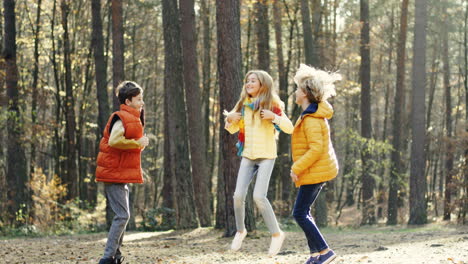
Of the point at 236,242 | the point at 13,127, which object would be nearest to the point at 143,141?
the point at 236,242

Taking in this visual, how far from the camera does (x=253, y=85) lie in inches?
292

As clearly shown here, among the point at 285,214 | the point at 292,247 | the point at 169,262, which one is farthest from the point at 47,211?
the point at 169,262

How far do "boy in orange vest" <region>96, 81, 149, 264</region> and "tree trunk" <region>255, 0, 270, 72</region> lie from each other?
15.3 m

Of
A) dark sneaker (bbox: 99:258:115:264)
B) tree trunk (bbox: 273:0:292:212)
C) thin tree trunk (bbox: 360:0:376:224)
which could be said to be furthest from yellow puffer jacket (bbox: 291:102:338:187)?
thin tree trunk (bbox: 360:0:376:224)

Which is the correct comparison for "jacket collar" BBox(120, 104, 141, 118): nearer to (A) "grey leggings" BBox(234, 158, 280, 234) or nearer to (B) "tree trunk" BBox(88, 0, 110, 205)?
(A) "grey leggings" BBox(234, 158, 280, 234)

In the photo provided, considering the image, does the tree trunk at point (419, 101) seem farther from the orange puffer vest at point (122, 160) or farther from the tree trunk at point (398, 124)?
the orange puffer vest at point (122, 160)

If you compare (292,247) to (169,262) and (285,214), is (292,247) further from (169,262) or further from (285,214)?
(285,214)

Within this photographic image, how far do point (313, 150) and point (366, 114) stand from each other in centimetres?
2018

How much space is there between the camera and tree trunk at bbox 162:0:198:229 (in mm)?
16594

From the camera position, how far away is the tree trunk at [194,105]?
17.5 meters

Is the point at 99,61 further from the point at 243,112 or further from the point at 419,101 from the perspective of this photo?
the point at 419,101

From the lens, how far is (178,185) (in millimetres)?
16688

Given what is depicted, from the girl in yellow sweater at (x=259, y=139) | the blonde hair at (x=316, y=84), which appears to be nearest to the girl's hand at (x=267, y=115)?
the girl in yellow sweater at (x=259, y=139)

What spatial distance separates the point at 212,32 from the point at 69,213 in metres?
14.5
